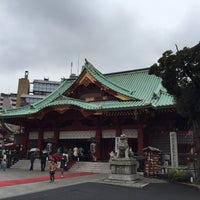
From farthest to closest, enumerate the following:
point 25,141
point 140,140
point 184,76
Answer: point 25,141 < point 140,140 < point 184,76

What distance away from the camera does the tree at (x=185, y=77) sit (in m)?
13.6

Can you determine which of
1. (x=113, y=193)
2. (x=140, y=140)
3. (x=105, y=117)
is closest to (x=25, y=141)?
(x=105, y=117)

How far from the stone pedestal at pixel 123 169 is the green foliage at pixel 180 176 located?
271cm

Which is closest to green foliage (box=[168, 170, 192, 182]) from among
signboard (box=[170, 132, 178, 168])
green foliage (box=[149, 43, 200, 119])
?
signboard (box=[170, 132, 178, 168])

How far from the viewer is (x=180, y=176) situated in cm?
1516

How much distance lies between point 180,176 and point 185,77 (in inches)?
237

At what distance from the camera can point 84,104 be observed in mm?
22000

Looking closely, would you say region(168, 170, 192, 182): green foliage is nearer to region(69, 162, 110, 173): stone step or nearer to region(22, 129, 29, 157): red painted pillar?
region(69, 162, 110, 173): stone step

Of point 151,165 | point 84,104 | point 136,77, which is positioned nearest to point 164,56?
point 151,165

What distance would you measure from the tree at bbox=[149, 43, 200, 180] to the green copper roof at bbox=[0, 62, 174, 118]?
4.33m

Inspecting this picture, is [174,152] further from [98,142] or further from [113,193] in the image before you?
[113,193]

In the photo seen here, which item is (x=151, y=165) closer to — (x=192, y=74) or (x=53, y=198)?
(x=192, y=74)

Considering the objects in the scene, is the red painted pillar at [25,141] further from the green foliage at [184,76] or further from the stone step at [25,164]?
the green foliage at [184,76]

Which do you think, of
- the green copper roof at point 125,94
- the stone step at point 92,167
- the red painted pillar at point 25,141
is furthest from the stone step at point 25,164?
the green copper roof at point 125,94
